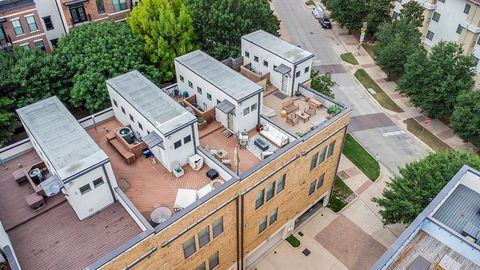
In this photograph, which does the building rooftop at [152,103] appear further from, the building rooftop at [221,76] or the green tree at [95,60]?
the green tree at [95,60]

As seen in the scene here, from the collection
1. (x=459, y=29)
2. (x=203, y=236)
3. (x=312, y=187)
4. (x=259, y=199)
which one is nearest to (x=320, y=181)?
(x=312, y=187)

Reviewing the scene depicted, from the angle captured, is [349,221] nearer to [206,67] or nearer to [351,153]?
[351,153]

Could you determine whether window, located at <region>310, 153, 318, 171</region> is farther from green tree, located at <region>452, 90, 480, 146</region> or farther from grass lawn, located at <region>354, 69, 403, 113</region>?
grass lawn, located at <region>354, 69, 403, 113</region>

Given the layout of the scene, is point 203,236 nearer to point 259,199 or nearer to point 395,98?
point 259,199

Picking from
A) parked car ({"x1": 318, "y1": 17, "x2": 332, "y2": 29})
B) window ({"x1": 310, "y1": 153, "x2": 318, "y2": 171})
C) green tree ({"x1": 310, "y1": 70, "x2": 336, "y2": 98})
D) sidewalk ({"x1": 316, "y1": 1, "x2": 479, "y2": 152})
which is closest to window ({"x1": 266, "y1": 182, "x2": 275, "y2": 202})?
window ({"x1": 310, "y1": 153, "x2": 318, "y2": 171})

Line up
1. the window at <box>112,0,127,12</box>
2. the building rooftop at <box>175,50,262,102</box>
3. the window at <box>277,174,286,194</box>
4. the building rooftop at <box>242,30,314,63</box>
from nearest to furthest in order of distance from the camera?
the window at <box>277,174,286,194</box>, the building rooftop at <box>175,50,262,102</box>, the building rooftop at <box>242,30,314,63</box>, the window at <box>112,0,127,12</box>

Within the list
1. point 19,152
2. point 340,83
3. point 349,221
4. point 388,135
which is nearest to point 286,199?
point 349,221
